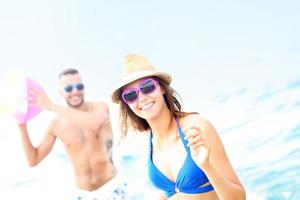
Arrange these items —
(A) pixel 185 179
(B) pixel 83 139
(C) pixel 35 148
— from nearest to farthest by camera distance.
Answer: (A) pixel 185 179
(B) pixel 83 139
(C) pixel 35 148

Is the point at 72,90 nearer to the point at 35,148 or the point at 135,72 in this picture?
the point at 35,148

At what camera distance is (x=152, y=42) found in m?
8.00

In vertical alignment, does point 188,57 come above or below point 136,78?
above

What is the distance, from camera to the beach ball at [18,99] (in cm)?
437

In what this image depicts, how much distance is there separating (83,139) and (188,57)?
3.84 meters

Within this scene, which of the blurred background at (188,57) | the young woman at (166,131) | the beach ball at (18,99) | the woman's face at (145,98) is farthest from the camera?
the blurred background at (188,57)

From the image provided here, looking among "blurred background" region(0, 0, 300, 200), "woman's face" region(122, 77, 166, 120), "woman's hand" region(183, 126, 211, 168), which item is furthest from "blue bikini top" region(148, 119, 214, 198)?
"blurred background" region(0, 0, 300, 200)

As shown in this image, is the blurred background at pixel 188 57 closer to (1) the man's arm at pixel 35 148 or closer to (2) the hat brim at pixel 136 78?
(1) the man's arm at pixel 35 148

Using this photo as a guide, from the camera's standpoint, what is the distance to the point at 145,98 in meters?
2.20

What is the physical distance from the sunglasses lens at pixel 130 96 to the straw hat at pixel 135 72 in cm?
4

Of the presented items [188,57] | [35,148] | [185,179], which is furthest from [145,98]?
[188,57]

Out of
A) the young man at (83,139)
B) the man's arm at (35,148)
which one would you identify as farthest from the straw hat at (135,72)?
the man's arm at (35,148)

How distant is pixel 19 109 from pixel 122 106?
2.19m

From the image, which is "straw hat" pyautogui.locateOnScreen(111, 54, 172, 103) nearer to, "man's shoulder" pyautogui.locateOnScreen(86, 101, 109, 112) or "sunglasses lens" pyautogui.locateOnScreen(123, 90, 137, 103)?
"sunglasses lens" pyautogui.locateOnScreen(123, 90, 137, 103)
